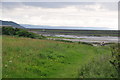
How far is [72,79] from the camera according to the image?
952 cm

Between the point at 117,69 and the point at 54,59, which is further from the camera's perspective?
the point at 54,59

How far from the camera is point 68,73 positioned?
1084 cm

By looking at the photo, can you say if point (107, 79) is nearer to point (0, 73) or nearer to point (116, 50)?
point (116, 50)

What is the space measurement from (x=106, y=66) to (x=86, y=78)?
2471mm

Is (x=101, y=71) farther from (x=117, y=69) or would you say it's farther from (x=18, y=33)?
(x=18, y=33)

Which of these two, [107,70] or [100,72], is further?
[107,70]

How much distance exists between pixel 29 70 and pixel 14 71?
→ 0.98m

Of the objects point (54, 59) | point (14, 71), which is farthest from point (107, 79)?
point (54, 59)

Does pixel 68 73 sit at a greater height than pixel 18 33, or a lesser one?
lesser

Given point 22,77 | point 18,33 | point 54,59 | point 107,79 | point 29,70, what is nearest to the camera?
point 107,79

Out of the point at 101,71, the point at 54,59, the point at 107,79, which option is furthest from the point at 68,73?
the point at 54,59

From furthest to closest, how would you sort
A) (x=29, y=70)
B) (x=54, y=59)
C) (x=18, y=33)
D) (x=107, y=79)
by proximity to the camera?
(x=18, y=33) < (x=54, y=59) < (x=29, y=70) < (x=107, y=79)

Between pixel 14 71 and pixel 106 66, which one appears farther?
pixel 106 66

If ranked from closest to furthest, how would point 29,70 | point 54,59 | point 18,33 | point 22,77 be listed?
point 22,77 < point 29,70 < point 54,59 < point 18,33
